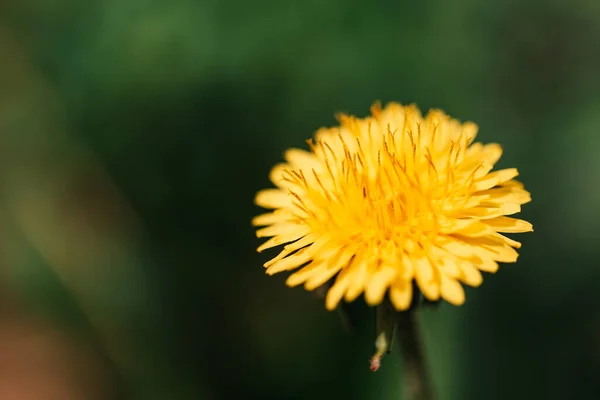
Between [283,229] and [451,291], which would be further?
[283,229]

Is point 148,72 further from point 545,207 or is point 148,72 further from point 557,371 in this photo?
point 557,371

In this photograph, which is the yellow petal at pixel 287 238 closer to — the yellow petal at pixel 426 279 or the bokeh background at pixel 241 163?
the yellow petal at pixel 426 279

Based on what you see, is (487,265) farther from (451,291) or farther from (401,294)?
(401,294)

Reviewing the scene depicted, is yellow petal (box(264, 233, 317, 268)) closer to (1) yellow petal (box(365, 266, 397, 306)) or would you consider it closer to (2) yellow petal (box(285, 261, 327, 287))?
(2) yellow petal (box(285, 261, 327, 287))

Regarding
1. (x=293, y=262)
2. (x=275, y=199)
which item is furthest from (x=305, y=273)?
(x=275, y=199)

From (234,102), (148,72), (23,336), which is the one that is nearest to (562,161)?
(234,102)

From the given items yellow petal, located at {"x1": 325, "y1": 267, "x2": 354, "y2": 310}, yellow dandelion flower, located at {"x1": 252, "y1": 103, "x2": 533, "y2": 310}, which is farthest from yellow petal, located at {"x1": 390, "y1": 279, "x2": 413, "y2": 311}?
yellow petal, located at {"x1": 325, "y1": 267, "x2": 354, "y2": 310}

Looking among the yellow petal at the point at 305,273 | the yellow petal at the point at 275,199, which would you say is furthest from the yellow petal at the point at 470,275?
the yellow petal at the point at 275,199
